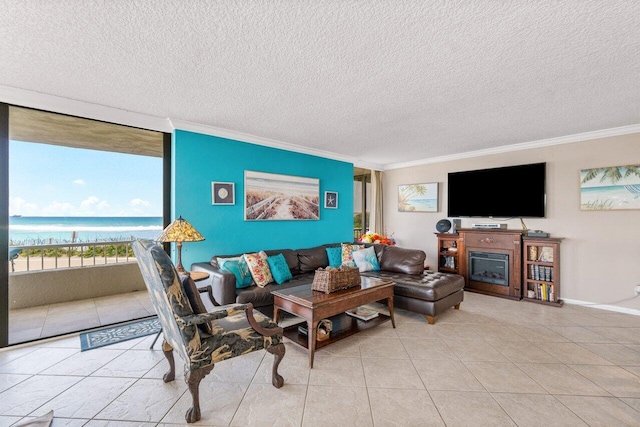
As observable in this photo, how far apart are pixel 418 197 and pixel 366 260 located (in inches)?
91.6

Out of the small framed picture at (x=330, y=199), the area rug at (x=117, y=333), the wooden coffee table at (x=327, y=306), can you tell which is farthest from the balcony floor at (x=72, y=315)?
the small framed picture at (x=330, y=199)

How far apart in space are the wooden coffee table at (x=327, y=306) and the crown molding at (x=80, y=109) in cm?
256

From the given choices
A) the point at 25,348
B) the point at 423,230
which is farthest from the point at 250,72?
the point at 423,230

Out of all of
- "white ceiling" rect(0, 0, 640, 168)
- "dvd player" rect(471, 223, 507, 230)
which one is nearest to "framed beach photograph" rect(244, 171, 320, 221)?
"white ceiling" rect(0, 0, 640, 168)

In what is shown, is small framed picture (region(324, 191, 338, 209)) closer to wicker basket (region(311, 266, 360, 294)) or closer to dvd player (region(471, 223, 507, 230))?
wicker basket (region(311, 266, 360, 294))

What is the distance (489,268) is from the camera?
451 centimetres

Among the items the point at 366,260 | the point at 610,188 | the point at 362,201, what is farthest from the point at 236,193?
the point at 610,188

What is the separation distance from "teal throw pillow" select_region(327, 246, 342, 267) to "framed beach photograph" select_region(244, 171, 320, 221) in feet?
2.42

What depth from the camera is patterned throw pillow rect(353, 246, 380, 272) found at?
13.5 feet

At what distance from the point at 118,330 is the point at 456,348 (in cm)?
364

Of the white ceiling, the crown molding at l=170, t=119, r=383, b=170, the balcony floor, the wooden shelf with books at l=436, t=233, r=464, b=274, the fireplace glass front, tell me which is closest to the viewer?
the white ceiling

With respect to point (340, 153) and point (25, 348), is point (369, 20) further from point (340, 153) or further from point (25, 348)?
point (25, 348)

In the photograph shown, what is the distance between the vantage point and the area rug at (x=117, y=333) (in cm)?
268

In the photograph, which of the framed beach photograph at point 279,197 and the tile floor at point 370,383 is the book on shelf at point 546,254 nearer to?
the tile floor at point 370,383
